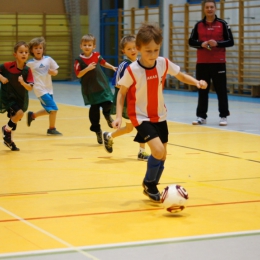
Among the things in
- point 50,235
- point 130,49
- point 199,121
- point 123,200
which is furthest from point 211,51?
point 50,235

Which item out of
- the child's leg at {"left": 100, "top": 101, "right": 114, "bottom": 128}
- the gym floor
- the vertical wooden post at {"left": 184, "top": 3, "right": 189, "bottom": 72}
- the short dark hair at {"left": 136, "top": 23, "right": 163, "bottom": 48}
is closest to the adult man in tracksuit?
the gym floor

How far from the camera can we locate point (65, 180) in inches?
246

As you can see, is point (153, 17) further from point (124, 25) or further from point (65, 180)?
point (65, 180)

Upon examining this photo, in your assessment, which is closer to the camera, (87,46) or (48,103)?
(87,46)

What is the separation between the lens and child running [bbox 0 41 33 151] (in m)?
8.16

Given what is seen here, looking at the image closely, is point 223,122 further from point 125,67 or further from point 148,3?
point 148,3

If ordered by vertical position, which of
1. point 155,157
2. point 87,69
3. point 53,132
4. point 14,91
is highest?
point 87,69

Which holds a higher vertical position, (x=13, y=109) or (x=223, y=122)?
(x=13, y=109)

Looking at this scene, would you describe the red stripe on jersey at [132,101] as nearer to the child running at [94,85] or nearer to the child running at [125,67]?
the child running at [125,67]

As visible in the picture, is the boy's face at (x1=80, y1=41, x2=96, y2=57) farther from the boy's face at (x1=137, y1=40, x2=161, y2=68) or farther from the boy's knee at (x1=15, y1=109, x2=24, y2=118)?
the boy's face at (x1=137, y1=40, x2=161, y2=68)

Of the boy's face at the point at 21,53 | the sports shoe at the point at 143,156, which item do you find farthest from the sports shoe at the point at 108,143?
the boy's face at the point at 21,53

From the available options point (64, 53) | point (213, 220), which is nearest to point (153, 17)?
point (64, 53)

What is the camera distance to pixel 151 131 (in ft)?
17.1

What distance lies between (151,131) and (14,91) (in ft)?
11.8
